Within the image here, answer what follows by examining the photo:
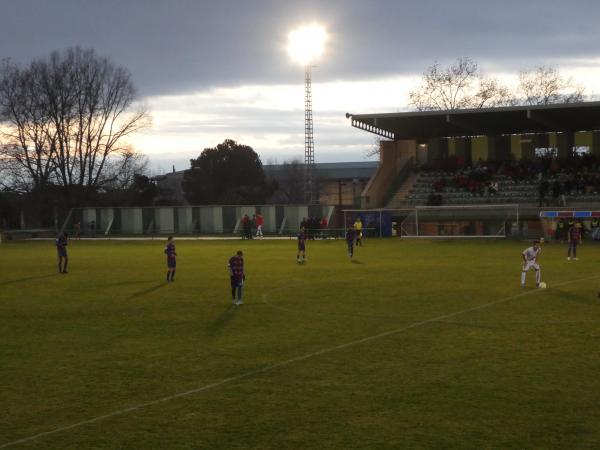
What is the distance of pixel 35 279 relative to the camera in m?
32.2

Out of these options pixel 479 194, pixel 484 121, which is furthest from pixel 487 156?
pixel 479 194

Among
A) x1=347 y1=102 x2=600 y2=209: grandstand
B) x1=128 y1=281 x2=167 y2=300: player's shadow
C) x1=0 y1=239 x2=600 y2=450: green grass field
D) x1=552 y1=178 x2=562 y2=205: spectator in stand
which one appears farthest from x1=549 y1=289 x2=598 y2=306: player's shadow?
x1=552 y1=178 x2=562 y2=205: spectator in stand

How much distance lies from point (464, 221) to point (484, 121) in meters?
12.3

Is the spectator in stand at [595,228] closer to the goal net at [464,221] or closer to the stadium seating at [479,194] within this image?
the stadium seating at [479,194]

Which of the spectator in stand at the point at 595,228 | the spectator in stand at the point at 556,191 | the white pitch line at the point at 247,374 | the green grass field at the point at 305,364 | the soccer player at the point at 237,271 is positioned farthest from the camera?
the spectator in stand at the point at 556,191

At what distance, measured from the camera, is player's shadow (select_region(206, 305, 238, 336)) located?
60.4 feet

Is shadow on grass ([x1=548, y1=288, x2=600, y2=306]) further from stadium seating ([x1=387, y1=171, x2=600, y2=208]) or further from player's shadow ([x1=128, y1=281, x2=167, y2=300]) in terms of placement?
stadium seating ([x1=387, y1=171, x2=600, y2=208])

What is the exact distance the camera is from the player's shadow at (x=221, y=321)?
1842 cm

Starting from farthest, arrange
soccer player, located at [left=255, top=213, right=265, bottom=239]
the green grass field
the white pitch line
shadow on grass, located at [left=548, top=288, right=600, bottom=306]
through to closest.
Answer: soccer player, located at [left=255, top=213, right=265, bottom=239] < shadow on grass, located at [left=548, top=288, right=600, bottom=306] < the white pitch line < the green grass field

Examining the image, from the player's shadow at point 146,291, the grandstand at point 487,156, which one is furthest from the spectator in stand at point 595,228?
the player's shadow at point 146,291

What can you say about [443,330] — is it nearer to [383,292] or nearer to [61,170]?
[383,292]

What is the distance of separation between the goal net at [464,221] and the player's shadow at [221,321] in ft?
120

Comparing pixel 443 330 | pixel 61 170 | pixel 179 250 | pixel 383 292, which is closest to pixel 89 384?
pixel 443 330

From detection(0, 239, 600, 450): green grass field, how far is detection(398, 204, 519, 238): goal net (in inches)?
1030
